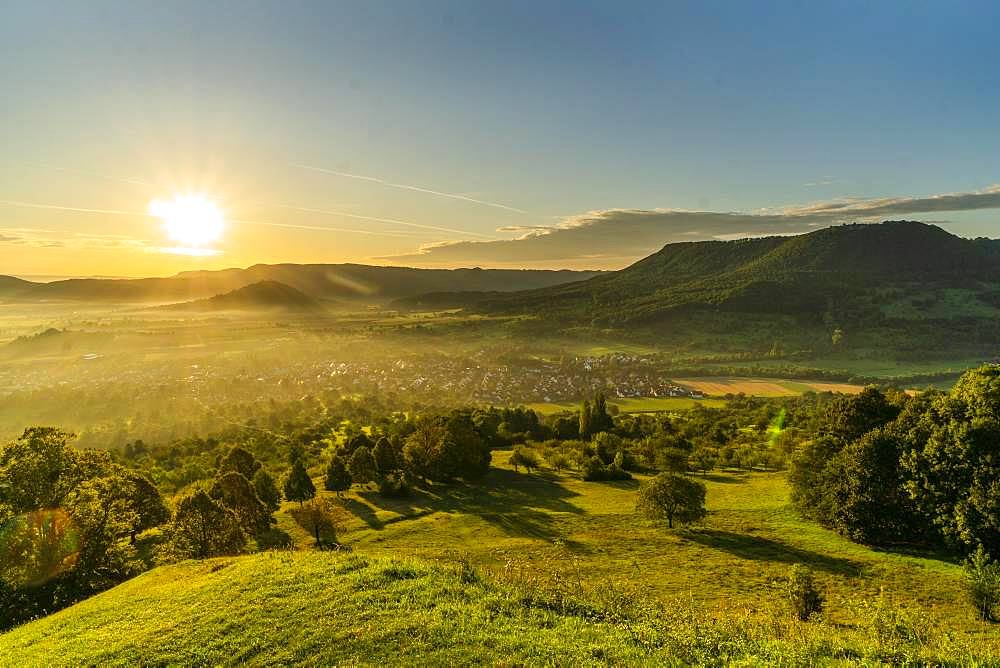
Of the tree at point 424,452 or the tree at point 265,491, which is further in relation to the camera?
the tree at point 424,452

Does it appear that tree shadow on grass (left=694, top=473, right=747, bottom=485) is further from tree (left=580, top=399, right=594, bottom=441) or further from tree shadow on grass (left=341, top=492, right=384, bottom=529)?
tree shadow on grass (left=341, top=492, right=384, bottom=529)

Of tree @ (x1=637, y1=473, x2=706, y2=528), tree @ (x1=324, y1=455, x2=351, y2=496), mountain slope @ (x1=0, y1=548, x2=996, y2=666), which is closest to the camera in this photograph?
mountain slope @ (x1=0, y1=548, x2=996, y2=666)

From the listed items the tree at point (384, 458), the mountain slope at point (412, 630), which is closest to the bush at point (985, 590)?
the mountain slope at point (412, 630)

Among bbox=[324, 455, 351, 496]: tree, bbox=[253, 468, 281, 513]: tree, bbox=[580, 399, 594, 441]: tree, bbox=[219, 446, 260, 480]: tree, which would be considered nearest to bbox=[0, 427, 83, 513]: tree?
bbox=[253, 468, 281, 513]: tree

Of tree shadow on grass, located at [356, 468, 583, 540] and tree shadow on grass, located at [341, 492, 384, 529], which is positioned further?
tree shadow on grass, located at [341, 492, 384, 529]

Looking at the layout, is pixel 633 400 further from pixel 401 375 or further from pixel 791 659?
pixel 791 659

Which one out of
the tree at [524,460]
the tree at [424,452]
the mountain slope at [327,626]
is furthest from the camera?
the tree at [524,460]

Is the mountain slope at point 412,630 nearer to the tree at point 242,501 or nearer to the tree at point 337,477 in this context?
the tree at point 242,501

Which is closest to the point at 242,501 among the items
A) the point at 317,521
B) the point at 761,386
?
the point at 317,521
